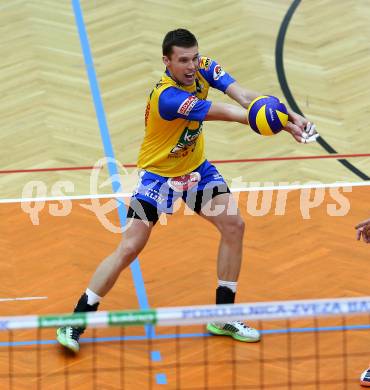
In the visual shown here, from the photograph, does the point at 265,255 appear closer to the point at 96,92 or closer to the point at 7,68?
the point at 96,92

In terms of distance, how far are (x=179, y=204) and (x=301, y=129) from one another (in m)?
3.85

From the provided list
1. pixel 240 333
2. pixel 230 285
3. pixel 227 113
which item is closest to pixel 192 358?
pixel 240 333

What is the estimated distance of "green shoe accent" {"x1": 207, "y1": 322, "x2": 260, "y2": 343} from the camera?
34.5 ft

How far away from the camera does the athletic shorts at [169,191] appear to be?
406 inches

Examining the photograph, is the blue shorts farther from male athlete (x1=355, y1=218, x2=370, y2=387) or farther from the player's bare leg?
male athlete (x1=355, y1=218, x2=370, y2=387)

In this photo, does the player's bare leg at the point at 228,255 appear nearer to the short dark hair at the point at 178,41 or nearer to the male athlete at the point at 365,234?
Result: the male athlete at the point at 365,234

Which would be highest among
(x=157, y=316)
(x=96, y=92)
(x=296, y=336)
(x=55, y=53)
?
(x=55, y=53)

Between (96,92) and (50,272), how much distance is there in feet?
14.0

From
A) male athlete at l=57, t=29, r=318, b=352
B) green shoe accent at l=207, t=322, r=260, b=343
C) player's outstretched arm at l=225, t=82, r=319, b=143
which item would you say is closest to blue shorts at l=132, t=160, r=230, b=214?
male athlete at l=57, t=29, r=318, b=352

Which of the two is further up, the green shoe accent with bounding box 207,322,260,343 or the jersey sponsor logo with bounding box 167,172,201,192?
the jersey sponsor logo with bounding box 167,172,201,192

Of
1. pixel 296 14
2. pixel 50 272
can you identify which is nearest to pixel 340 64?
pixel 296 14

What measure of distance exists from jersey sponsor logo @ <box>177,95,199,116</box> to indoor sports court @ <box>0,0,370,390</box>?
1.85 meters

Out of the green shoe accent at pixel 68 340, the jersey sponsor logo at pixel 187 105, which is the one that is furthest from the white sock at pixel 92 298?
the jersey sponsor logo at pixel 187 105

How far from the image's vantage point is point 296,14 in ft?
56.3
